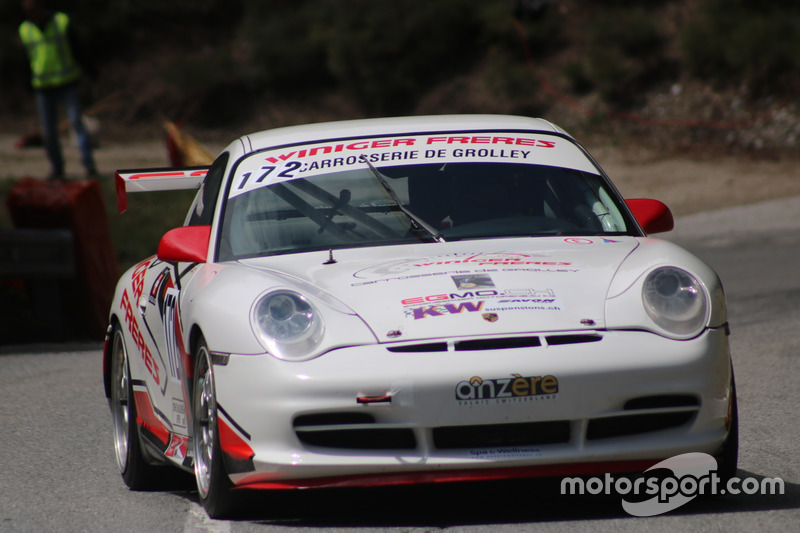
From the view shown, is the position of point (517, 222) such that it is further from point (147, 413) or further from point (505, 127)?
point (147, 413)

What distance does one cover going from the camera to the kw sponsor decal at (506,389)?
4.33 metres

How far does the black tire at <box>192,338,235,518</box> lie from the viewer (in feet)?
15.1

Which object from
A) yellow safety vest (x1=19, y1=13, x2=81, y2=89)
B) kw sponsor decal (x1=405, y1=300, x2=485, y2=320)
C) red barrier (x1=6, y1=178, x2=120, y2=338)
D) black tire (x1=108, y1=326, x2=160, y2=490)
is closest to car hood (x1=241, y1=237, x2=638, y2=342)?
kw sponsor decal (x1=405, y1=300, x2=485, y2=320)

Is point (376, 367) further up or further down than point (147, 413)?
further up

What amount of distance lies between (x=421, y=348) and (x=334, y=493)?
0.94 meters

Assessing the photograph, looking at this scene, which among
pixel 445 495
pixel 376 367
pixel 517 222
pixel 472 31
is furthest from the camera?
pixel 472 31

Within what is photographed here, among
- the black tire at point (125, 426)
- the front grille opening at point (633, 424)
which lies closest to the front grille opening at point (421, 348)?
the front grille opening at point (633, 424)

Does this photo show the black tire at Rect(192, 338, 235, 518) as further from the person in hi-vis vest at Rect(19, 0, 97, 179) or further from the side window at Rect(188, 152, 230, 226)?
the person in hi-vis vest at Rect(19, 0, 97, 179)

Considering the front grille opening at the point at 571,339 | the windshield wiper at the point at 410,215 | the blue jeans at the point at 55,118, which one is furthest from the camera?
the blue jeans at the point at 55,118

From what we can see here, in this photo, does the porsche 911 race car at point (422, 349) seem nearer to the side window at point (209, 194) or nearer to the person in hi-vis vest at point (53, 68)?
the side window at point (209, 194)

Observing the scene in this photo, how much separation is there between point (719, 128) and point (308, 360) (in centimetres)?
1737

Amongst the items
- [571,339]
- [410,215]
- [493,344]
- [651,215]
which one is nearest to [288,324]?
[493,344]

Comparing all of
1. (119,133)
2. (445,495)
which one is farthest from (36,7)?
(445,495)

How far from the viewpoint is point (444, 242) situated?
5.34m
